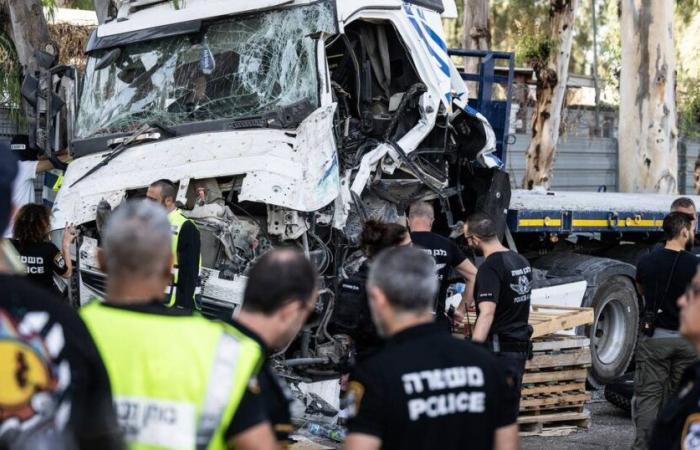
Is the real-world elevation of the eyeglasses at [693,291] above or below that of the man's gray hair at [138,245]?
below

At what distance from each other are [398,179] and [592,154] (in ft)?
57.9

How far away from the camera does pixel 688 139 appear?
28.0 metres

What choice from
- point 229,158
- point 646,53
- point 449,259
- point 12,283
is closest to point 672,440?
point 12,283

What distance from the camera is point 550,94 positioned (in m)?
20.2

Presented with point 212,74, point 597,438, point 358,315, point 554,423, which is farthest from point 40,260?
point 597,438

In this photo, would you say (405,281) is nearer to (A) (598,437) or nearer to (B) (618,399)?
(A) (598,437)

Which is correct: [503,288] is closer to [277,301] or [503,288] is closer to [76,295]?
[76,295]

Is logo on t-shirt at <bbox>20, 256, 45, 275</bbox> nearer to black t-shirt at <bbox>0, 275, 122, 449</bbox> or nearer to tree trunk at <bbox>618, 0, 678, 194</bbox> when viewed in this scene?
black t-shirt at <bbox>0, 275, 122, 449</bbox>

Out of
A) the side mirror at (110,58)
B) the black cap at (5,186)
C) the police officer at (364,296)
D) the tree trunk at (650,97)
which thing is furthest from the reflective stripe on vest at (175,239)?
the tree trunk at (650,97)

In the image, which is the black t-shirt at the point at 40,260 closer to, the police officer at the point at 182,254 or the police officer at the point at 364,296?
the police officer at the point at 182,254

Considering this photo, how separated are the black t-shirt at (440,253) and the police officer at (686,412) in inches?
143

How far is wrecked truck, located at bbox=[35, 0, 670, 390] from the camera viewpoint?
7777mm

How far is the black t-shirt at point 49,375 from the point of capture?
2.65 metres

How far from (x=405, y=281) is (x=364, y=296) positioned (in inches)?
133
